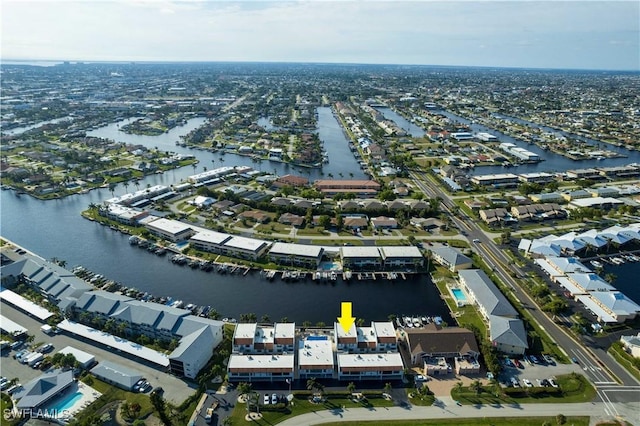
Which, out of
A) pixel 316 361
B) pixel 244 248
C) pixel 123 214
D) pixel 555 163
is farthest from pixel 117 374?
pixel 555 163

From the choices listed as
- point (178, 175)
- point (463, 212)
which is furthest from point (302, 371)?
point (178, 175)

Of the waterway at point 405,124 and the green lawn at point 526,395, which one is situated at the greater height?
the waterway at point 405,124

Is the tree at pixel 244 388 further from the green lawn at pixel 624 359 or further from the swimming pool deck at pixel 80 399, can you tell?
the green lawn at pixel 624 359

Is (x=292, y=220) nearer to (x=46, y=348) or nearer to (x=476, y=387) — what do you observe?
(x=46, y=348)

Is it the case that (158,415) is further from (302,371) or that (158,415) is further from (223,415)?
(302,371)

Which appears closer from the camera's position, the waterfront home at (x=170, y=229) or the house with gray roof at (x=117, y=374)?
the house with gray roof at (x=117, y=374)

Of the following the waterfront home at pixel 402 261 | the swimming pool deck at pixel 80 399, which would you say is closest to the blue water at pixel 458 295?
the waterfront home at pixel 402 261

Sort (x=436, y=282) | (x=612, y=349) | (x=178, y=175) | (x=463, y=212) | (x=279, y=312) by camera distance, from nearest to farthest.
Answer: (x=612, y=349) < (x=279, y=312) < (x=436, y=282) < (x=463, y=212) < (x=178, y=175)
